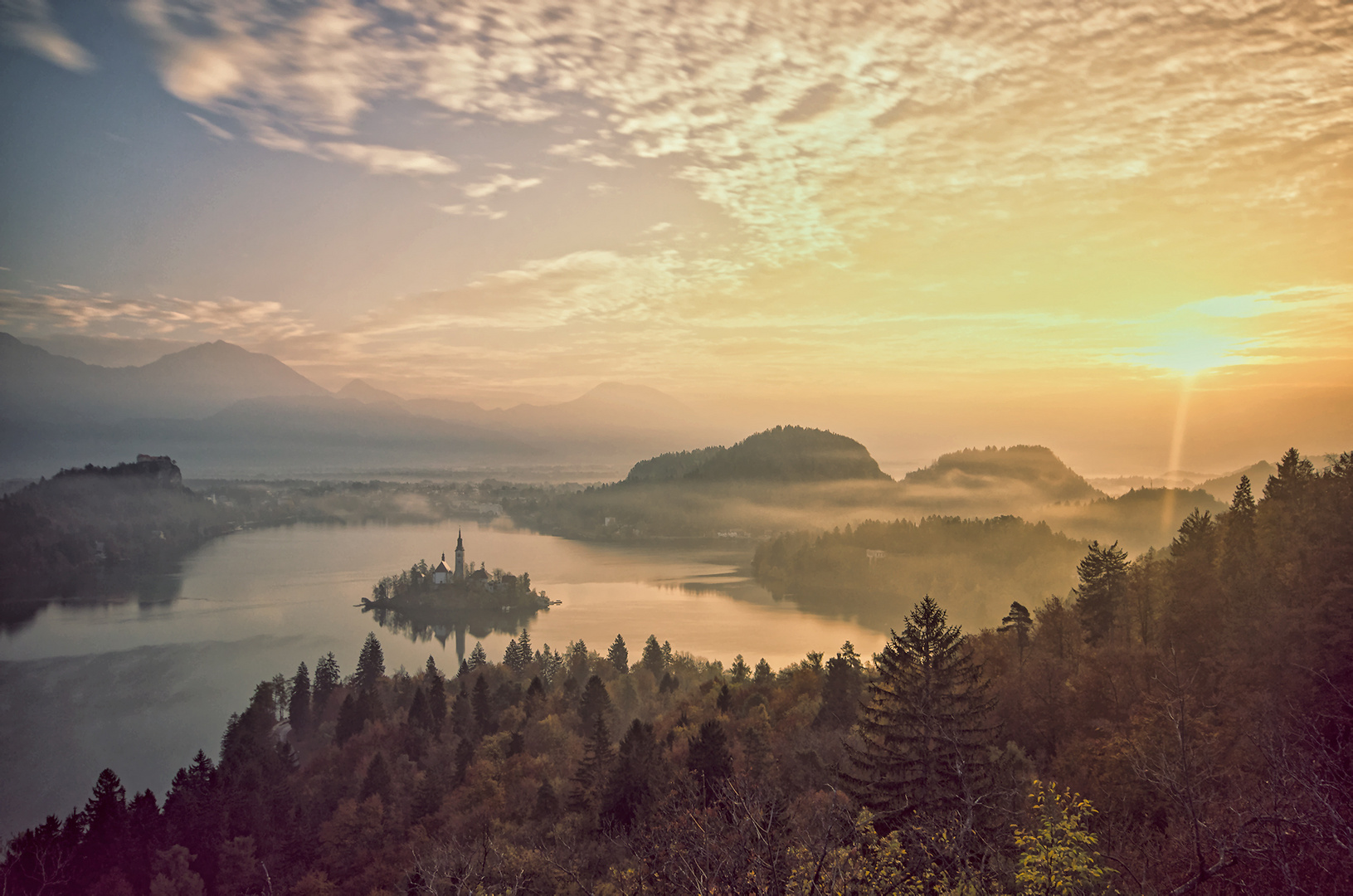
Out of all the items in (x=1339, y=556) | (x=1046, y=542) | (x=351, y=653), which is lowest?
(x=351, y=653)

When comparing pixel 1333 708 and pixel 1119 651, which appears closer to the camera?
pixel 1333 708

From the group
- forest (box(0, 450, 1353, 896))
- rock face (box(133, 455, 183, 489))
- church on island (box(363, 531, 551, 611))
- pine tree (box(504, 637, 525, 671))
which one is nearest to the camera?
forest (box(0, 450, 1353, 896))

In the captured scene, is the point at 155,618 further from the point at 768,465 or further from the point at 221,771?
the point at 768,465

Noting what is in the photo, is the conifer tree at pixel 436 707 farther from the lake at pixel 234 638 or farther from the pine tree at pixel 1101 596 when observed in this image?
the pine tree at pixel 1101 596

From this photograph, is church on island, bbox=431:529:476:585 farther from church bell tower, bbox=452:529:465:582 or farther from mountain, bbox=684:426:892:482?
mountain, bbox=684:426:892:482

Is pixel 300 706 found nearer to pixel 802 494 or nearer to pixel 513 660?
pixel 513 660

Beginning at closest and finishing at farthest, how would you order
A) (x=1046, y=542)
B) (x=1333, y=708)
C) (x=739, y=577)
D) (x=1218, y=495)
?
(x=1333, y=708), (x=1218, y=495), (x=1046, y=542), (x=739, y=577)

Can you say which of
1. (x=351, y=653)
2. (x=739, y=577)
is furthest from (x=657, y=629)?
(x=739, y=577)

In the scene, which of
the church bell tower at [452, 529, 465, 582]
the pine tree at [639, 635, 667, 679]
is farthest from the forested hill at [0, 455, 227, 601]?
the pine tree at [639, 635, 667, 679]
